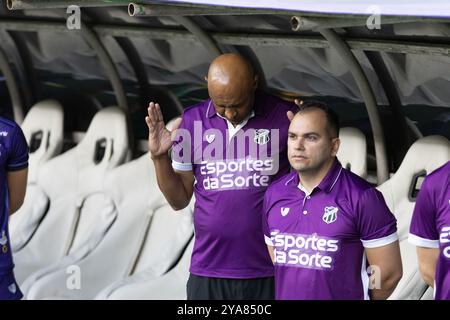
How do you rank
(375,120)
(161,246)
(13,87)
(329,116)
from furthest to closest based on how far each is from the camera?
1. (13,87)
2. (161,246)
3. (375,120)
4. (329,116)

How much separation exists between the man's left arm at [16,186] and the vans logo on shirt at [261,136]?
984mm

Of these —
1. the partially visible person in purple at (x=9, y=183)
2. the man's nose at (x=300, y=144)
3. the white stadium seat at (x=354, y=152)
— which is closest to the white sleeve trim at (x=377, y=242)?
the man's nose at (x=300, y=144)

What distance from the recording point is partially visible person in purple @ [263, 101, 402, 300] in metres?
4.64

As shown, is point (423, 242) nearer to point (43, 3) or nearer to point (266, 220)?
point (266, 220)

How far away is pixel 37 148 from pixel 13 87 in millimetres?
503

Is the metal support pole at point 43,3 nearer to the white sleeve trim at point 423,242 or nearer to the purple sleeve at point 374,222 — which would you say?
the purple sleeve at point 374,222

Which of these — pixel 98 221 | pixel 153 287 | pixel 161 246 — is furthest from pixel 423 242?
pixel 98 221

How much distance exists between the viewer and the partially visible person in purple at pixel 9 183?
549cm

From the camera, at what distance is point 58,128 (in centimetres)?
794

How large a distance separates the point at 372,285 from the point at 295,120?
24.1 inches

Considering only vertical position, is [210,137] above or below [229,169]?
above

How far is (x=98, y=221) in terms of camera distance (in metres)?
7.62

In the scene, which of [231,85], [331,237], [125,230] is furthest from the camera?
[125,230]
